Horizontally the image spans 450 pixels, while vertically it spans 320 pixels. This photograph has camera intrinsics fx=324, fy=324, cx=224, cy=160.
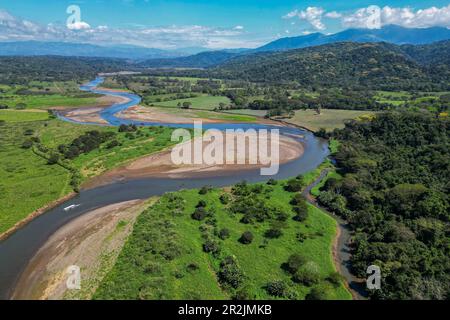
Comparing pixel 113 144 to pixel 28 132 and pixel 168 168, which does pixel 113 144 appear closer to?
pixel 168 168

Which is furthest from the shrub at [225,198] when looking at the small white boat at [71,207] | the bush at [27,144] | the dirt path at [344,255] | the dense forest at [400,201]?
the bush at [27,144]

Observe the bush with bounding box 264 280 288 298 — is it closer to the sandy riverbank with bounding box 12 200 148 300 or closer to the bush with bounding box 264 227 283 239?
the bush with bounding box 264 227 283 239

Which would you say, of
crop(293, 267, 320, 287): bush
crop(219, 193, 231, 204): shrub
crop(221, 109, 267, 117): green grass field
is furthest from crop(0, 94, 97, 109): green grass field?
crop(293, 267, 320, 287): bush

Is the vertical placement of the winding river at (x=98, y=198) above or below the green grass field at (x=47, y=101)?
below

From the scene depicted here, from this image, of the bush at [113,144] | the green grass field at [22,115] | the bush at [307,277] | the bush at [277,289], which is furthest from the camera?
the green grass field at [22,115]

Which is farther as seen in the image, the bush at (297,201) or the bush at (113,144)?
the bush at (113,144)

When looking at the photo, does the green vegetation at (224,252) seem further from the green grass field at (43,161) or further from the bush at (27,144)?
the bush at (27,144)

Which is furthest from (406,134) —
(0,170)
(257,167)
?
(0,170)
